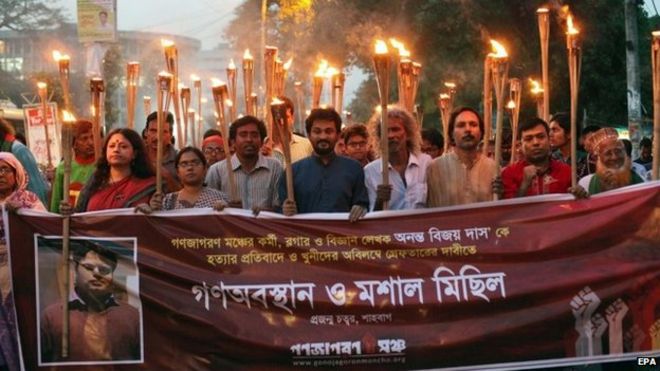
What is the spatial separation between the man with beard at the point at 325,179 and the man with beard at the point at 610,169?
1.40 meters

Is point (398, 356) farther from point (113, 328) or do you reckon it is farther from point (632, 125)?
point (632, 125)

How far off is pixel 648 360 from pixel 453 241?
129cm

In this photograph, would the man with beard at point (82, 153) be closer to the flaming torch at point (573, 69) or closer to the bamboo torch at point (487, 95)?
the bamboo torch at point (487, 95)

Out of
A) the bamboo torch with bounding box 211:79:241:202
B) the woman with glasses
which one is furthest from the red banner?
the bamboo torch with bounding box 211:79:241:202

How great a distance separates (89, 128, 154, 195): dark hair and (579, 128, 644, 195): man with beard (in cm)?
277

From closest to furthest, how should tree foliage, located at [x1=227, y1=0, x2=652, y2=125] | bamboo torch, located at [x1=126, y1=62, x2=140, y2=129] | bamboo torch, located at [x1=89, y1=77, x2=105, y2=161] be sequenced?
bamboo torch, located at [x1=89, y1=77, x2=105, y2=161]
bamboo torch, located at [x1=126, y1=62, x2=140, y2=129]
tree foliage, located at [x1=227, y1=0, x2=652, y2=125]

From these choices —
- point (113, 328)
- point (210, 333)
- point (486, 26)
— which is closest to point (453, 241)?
point (210, 333)

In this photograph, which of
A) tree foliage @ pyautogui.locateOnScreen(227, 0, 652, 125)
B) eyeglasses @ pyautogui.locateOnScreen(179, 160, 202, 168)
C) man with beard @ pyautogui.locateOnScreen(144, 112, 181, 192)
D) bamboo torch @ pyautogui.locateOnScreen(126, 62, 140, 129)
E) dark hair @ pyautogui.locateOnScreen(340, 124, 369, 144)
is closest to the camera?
eyeglasses @ pyautogui.locateOnScreen(179, 160, 202, 168)

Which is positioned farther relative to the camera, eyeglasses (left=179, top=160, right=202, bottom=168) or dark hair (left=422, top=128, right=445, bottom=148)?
dark hair (left=422, top=128, right=445, bottom=148)

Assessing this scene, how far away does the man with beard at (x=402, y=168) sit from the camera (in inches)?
277

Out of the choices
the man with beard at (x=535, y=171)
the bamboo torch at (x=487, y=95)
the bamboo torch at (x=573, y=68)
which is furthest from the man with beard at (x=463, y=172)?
the bamboo torch at (x=573, y=68)

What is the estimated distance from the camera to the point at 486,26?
2439 cm

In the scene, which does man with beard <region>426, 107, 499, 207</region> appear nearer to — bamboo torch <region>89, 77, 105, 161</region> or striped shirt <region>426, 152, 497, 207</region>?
striped shirt <region>426, 152, 497, 207</region>

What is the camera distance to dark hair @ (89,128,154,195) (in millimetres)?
7082
